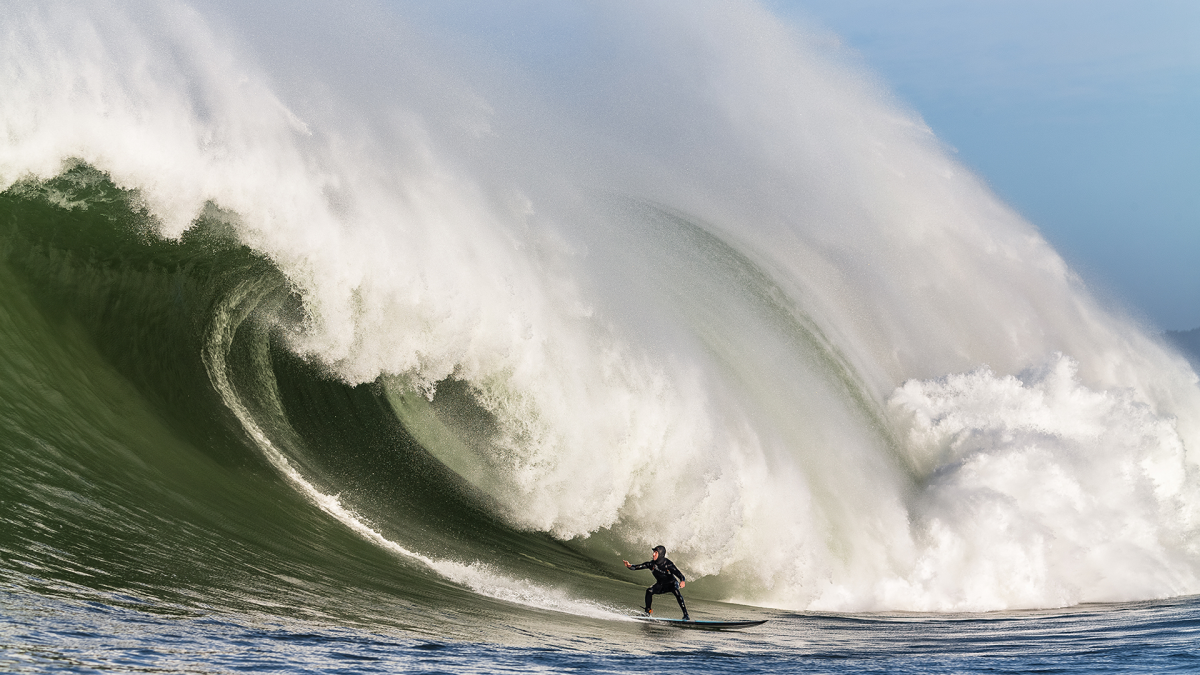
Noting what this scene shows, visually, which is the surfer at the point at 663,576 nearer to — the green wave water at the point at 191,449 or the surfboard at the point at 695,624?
the surfboard at the point at 695,624

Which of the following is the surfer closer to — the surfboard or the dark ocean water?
the surfboard

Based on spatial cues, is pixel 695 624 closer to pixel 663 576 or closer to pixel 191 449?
pixel 663 576

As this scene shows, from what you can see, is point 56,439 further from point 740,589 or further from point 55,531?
point 740,589

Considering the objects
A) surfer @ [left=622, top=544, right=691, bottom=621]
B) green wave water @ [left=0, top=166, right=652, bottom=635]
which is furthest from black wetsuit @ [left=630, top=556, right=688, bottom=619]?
green wave water @ [left=0, top=166, right=652, bottom=635]

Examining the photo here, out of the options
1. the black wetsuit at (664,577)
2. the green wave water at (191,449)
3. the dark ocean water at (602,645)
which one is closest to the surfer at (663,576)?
the black wetsuit at (664,577)

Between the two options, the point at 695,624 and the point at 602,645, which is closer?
the point at 602,645

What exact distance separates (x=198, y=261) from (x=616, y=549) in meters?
5.51

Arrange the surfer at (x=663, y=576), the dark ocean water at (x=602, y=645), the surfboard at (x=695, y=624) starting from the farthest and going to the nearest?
the surfer at (x=663, y=576), the surfboard at (x=695, y=624), the dark ocean water at (x=602, y=645)

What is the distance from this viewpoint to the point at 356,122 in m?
10.3

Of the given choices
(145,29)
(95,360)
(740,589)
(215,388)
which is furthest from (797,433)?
(145,29)

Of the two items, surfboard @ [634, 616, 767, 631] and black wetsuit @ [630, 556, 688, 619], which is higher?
black wetsuit @ [630, 556, 688, 619]

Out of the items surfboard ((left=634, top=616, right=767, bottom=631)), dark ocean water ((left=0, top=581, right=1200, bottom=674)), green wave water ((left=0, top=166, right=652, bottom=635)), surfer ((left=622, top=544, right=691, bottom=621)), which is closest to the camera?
dark ocean water ((left=0, top=581, right=1200, bottom=674))

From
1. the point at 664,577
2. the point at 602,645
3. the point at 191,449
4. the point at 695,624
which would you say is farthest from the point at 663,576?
the point at 191,449

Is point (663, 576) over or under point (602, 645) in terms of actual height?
over
